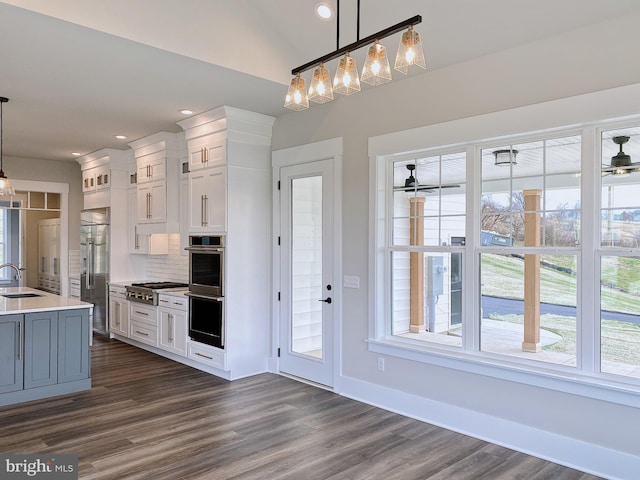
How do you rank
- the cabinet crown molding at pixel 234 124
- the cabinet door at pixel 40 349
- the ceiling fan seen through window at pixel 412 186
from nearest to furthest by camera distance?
the ceiling fan seen through window at pixel 412 186, the cabinet door at pixel 40 349, the cabinet crown molding at pixel 234 124

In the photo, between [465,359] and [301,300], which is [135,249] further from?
[465,359]

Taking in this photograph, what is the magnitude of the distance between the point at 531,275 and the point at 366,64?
2146mm

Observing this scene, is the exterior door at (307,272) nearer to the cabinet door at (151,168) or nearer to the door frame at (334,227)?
the door frame at (334,227)

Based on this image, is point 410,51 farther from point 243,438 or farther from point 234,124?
point 234,124

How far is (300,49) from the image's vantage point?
4215 mm

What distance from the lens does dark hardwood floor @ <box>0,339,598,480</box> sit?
3061 mm

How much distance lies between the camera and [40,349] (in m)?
4.44

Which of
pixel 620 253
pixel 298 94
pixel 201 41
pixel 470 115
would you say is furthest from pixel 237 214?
pixel 620 253

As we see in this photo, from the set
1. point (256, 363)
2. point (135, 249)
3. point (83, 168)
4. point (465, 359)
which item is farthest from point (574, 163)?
point (83, 168)

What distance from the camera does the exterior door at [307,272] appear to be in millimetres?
4727

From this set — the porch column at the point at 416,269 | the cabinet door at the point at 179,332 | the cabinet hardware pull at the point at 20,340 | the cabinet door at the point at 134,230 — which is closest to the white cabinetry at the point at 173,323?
the cabinet door at the point at 179,332

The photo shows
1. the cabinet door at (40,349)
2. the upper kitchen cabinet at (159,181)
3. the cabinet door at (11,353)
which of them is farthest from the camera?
the upper kitchen cabinet at (159,181)

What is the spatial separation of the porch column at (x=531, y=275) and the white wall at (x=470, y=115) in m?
0.36

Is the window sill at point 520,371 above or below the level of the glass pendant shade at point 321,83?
below
